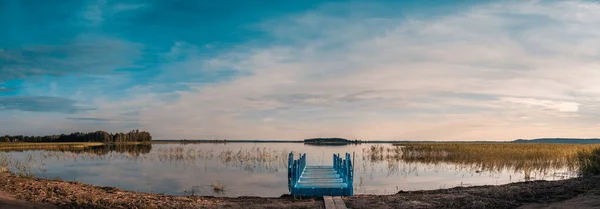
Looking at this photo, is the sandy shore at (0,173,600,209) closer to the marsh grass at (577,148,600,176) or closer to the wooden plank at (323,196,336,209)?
the wooden plank at (323,196,336,209)

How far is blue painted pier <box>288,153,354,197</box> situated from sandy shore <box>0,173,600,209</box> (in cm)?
92

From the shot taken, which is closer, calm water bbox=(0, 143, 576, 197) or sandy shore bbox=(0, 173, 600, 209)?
sandy shore bbox=(0, 173, 600, 209)

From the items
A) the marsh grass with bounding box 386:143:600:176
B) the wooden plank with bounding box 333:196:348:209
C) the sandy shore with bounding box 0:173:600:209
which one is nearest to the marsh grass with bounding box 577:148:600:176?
the marsh grass with bounding box 386:143:600:176

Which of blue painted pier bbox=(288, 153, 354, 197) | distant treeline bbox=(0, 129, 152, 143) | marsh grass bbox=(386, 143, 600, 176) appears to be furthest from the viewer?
distant treeline bbox=(0, 129, 152, 143)

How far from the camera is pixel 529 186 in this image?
15.9 meters

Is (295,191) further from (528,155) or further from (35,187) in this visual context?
(528,155)

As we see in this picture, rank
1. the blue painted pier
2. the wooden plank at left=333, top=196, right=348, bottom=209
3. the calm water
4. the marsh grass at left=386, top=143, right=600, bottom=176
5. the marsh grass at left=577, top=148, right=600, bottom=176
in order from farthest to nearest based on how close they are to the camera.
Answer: the marsh grass at left=386, top=143, right=600, bottom=176 < the marsh grass at left=577, top=148, right=600, bottom=176 < the calm water < the blue painted pier < the wooden plank at left=333, top=196, right=348, bottom=209

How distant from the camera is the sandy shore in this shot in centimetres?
1202

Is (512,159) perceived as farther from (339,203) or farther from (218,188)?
(339,203)

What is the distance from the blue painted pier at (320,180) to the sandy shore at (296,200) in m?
0.92

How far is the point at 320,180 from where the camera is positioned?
1911cm

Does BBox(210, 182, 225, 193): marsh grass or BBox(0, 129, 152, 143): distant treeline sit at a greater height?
BBox(0, 129, 152, 143): distant treeline

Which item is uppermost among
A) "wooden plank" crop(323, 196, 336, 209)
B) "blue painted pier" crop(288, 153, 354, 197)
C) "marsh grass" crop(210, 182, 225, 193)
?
"blue painted pier" crop(288, 153, 354, 197)

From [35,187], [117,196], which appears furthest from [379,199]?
[35,187]
